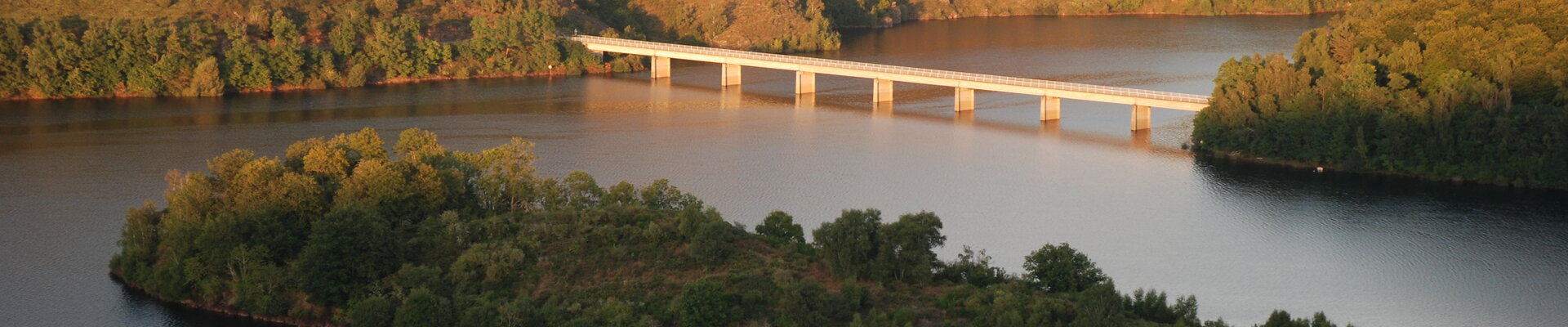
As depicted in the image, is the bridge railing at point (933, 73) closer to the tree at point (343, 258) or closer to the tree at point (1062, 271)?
the tree at point (1062, 271)

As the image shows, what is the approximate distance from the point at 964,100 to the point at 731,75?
51.2ft

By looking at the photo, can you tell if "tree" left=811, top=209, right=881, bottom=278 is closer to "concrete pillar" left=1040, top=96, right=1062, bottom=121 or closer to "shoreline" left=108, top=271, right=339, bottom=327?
"shoreline" left=108, top=271, right=339, bottom=327

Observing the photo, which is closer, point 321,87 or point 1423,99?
point 1423,99

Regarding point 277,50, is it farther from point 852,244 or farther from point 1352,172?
point 852,244

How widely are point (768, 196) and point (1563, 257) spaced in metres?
21.2

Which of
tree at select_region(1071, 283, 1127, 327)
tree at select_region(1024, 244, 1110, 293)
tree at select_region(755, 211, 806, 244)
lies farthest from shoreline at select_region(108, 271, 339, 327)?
tree at select_region(1071, 283, 1127, 327)

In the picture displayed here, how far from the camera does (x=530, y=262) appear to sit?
112ft

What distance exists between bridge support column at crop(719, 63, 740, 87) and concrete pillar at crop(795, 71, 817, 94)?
5.19m

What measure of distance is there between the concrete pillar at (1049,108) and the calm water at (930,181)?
88cm

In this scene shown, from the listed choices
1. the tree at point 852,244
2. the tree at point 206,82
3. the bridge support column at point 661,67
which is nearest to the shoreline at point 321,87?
the tree at point 206,82

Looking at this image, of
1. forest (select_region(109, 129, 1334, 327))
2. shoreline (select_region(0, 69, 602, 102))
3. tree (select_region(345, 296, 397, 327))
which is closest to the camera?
forest (select_region(109, 129, 1334, 327))

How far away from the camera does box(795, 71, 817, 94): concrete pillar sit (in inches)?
2859

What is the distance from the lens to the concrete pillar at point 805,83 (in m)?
72.6

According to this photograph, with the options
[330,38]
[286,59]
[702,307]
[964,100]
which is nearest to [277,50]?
[286,59]
